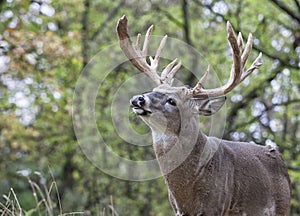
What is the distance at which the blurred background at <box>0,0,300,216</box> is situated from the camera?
30.9 ft

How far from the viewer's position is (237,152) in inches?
161

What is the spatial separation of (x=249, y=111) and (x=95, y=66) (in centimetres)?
308

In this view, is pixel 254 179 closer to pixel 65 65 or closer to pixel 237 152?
pixel 237 152

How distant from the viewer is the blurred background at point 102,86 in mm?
9406

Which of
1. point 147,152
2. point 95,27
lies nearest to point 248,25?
point 147,152

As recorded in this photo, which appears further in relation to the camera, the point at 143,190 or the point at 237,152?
the point at 143,190

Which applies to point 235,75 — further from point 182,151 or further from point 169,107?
point 182,151

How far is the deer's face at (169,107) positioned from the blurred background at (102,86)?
4613 millimetres

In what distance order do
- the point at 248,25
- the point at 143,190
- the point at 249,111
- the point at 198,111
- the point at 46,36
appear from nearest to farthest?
the point at 198,111, the point at 46,36, the point at 248,25, the point at 249,111, the point at 143,190

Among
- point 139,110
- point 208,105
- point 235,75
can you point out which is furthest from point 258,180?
point 139,110

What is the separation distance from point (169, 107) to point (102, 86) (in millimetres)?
7465

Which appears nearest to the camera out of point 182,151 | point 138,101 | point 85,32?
point 138,101

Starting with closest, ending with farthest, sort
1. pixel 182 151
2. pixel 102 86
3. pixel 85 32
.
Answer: pixel 182 151
pixel 102 86
pixel 85 32

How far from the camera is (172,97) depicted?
3.83 metres
